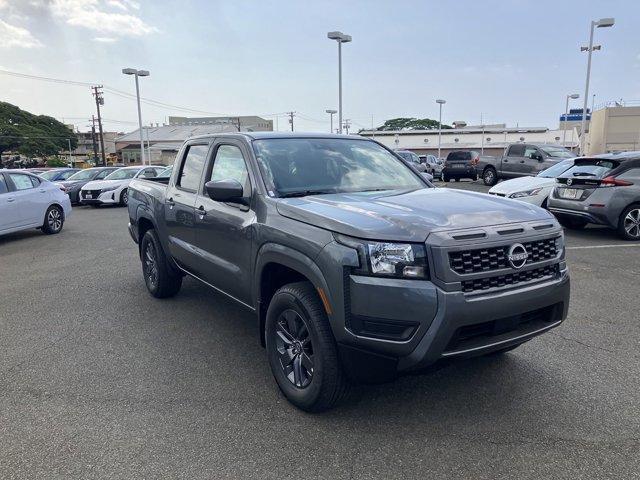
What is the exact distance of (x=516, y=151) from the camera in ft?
64.4

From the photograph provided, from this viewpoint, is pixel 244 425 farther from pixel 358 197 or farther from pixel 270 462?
pixel 358 197

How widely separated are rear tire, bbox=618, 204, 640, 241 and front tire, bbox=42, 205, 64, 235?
12.4 m

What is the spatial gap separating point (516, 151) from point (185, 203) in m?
17.5

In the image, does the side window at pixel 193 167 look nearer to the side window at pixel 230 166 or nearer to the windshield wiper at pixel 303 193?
the side window at pixel 230 166

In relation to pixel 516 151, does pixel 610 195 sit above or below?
below

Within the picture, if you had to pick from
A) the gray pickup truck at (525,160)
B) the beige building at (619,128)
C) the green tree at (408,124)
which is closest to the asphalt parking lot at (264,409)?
the gray pickup truck at (525,160)

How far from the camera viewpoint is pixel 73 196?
19.3m

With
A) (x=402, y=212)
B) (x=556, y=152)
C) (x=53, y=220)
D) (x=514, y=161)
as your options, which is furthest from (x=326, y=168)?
(x=514, y=161)

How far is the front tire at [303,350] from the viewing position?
310 centimetres

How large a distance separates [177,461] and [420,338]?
61.9 inches

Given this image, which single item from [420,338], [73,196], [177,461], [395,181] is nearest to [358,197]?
[395,181]

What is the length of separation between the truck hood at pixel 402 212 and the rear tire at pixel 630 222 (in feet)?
23.4

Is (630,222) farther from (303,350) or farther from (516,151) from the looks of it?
(516,151)

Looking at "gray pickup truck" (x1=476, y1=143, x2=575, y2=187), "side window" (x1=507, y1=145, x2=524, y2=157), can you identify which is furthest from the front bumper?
"side window" (x1=507, y1=145, x2=524, y2=157)
